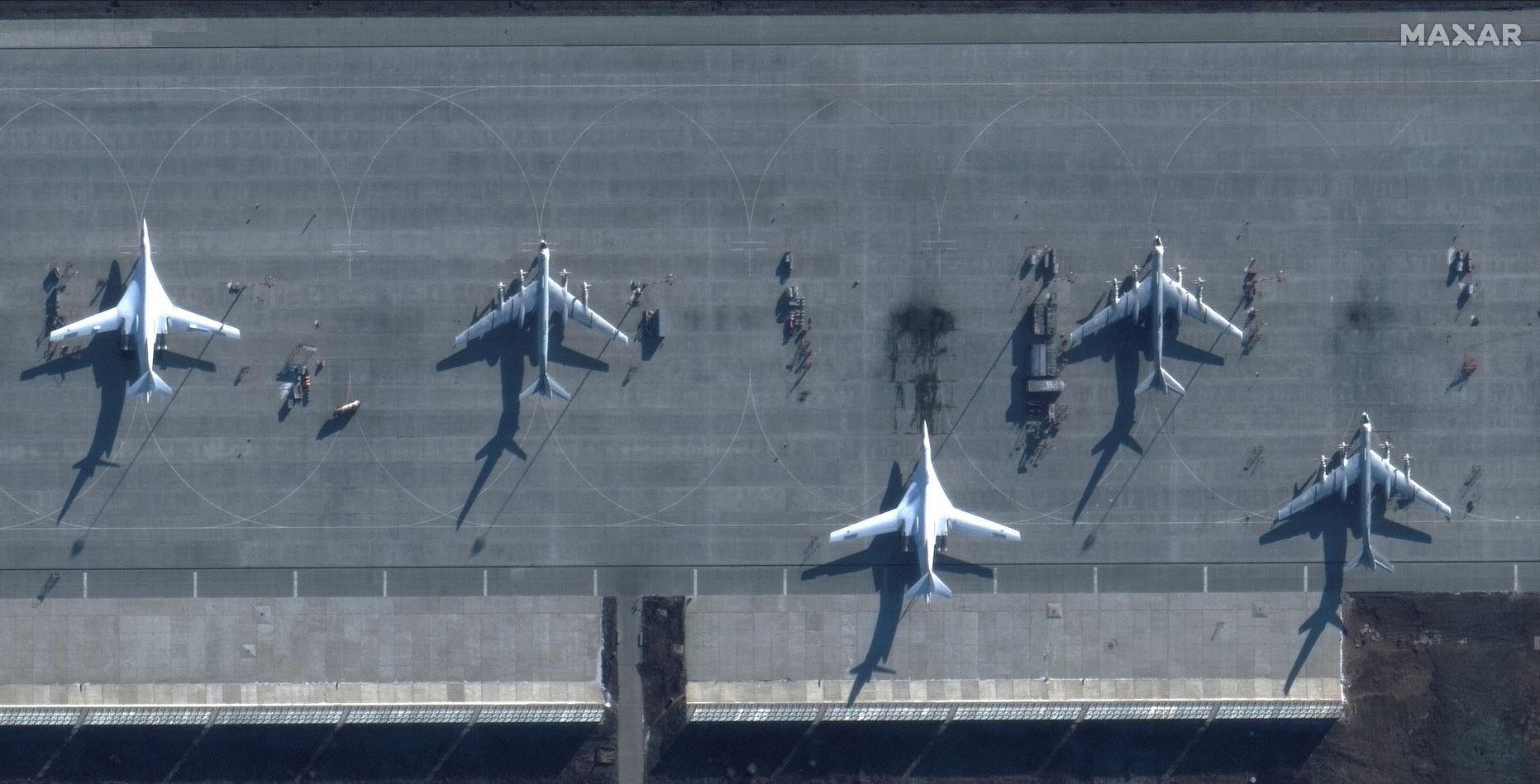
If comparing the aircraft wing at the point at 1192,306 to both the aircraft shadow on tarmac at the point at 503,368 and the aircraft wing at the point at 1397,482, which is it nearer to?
the aircraft wing at the point at 1397,482

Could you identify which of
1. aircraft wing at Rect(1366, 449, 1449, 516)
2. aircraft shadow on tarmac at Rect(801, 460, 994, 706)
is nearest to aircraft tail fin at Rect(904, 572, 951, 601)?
aircraft shadow on tarmac at Rect(801, 460, 994, 706)

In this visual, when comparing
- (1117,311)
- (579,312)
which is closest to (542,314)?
(579,312)

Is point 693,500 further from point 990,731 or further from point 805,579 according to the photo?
point 990,731

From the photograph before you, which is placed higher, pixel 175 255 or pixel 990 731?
pixel 175 255

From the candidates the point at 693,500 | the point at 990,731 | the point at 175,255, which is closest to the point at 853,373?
the point at 693,500

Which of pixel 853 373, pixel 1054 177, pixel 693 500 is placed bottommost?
pixel 693 500
